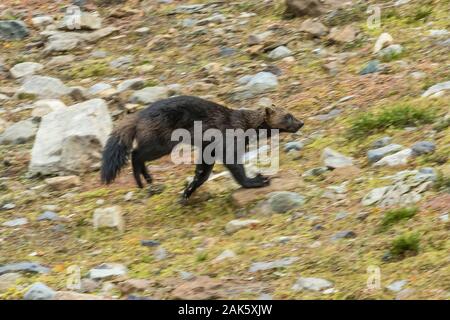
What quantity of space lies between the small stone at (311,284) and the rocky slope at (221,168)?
1 centimetres

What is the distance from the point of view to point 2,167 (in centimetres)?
1002

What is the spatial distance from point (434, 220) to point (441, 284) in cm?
91

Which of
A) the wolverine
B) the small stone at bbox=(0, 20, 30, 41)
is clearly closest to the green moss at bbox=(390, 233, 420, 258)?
the wolverine

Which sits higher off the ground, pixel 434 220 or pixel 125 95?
pixel 434 220

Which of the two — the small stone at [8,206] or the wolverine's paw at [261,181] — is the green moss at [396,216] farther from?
the small stone at [8,206]

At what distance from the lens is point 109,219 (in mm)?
8359

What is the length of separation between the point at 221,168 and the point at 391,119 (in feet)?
4.73

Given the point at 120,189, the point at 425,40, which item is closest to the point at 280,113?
the point at 120,189

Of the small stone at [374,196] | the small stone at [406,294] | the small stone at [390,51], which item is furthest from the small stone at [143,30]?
the small stone at [406,294]

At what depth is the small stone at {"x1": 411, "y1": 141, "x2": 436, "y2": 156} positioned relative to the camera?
27.3ft

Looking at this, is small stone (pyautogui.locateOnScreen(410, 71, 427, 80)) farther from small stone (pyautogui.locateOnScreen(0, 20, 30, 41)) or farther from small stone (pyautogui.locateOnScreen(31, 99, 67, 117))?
small stone (pyautogui.locateOnScreen(0, 20, 30, 41))

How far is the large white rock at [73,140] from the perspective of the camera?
9656 mm

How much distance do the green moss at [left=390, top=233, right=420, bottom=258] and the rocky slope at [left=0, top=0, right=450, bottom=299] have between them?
12mm

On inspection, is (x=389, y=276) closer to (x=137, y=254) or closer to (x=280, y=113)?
(x=137, y=254)
